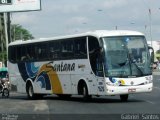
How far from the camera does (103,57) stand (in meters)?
26.1

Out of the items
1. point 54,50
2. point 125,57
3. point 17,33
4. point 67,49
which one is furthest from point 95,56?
point 17,33

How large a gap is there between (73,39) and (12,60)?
26.3ft

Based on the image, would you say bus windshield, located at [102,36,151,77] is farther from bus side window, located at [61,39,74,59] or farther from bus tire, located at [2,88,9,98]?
bus tire, located at [2,88,9,98]

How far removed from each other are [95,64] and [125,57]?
140 centimetres

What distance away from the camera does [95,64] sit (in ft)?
88.1

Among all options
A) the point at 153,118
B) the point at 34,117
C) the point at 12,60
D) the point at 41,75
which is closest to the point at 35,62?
the point at 41,75

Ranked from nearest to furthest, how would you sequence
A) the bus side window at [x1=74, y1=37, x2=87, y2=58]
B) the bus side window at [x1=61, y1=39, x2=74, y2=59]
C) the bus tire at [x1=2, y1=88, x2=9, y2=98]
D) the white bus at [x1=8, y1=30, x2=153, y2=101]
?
the white bus at [x1=8, y1=30, x2=153, y2=101] < the bus side window at [x1=74, y1=37, x2=87, y2=58] < the bus side window at [x1=61, y1=39, x2=74, y2=59] < the bus tire at [x1=2, y1=88, x2=9, y2=98]

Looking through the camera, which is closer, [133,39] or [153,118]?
[153,118]

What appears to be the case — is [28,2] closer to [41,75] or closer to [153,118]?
[41,75]

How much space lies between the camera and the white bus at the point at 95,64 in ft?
85.6

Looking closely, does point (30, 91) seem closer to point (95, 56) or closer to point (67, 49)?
point (67, 49)

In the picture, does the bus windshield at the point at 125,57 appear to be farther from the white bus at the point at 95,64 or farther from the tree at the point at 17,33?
the tree at the point at 17,33

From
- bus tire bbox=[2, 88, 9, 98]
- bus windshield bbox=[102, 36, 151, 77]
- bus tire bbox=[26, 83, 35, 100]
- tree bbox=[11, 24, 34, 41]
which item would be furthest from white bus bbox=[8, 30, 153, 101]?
tree bbox=[11, 24, 34, 41]

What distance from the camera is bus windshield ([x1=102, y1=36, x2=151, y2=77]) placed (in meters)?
26.1
